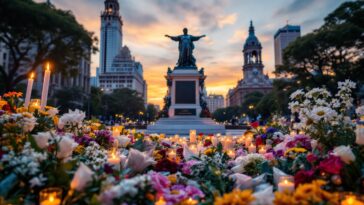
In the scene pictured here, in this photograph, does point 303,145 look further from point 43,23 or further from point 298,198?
point 43,23

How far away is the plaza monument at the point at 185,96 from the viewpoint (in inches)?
790

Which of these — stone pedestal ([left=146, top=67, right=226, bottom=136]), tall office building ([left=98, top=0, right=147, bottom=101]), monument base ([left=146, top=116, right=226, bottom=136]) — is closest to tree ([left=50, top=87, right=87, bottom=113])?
stone pedestal ([left=146, top=67, right=226, bottom=136])

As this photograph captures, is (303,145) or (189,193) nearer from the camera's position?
(189,193)

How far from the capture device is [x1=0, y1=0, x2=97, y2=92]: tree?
22438 millimetres

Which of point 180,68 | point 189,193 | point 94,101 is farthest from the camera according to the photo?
point 94,101

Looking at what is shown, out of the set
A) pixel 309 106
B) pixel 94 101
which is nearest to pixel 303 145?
pixel 309 106

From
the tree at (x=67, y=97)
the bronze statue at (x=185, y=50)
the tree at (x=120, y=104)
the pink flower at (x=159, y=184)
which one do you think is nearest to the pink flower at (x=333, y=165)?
the pink flower at (x=159, y=184)

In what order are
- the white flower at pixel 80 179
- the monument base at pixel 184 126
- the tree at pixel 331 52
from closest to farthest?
the white flower at pixel 80 179 < the monument base at pixel 184 126 < the tree at pixel 331 52

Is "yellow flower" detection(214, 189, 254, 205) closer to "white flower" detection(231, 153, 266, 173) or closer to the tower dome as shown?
"white flower" detection(231, 153, 266, 173)

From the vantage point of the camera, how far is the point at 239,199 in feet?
7.32

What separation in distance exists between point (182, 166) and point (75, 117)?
2.00m

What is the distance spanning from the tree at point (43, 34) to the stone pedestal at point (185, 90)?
10.5m

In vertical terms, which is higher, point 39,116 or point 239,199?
Result: point 39,116

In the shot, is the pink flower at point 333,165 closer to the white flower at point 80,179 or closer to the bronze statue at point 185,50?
the white flower at point 80,179
